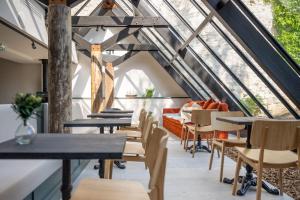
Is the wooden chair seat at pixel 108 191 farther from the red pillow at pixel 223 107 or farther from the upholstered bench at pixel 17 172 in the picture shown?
the red pillow at pixel 223 107

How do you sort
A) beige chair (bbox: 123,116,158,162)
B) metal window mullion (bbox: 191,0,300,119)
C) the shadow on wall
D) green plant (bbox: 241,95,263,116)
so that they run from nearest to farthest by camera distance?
beige chair (bbox: 123,116,158,162) < metal window mullion (bbox: 191,0,300,119) < green plant (bbox: 241,95,263,116) < the shadow on wall

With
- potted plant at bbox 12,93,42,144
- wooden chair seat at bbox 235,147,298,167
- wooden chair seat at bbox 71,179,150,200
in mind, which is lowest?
wooden chair seat at bbox 235,147,298,167

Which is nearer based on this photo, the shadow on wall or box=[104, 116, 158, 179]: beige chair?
box=[104, 116, 158, 179]: beige chair

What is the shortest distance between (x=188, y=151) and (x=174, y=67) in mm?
5177

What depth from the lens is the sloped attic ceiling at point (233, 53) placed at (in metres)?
3.46

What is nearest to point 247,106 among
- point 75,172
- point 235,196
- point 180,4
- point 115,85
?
point 180,4

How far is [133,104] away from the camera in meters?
11.5

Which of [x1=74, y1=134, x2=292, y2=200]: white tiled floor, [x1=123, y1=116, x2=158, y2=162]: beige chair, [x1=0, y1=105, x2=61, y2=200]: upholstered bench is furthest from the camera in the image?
[x1=74, y1=134, x2=292, y2=200]: white tiled floor

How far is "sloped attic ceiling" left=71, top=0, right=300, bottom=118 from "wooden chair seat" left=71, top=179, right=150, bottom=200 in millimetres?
2226

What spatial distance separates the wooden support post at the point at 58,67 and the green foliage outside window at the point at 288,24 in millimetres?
2305

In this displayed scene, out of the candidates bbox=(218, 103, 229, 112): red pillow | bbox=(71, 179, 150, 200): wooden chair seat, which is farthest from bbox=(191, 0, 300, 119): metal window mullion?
bbox=(71, 179, 150, 200): wooden chair seat

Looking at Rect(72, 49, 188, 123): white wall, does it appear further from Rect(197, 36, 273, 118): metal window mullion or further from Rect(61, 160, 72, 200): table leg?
Rect(61, 160, 72, 200): table leg

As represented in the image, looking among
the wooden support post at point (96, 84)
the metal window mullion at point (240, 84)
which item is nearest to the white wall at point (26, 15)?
the wooden support post at point (96, 84)

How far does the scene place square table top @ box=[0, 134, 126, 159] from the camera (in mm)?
1616
